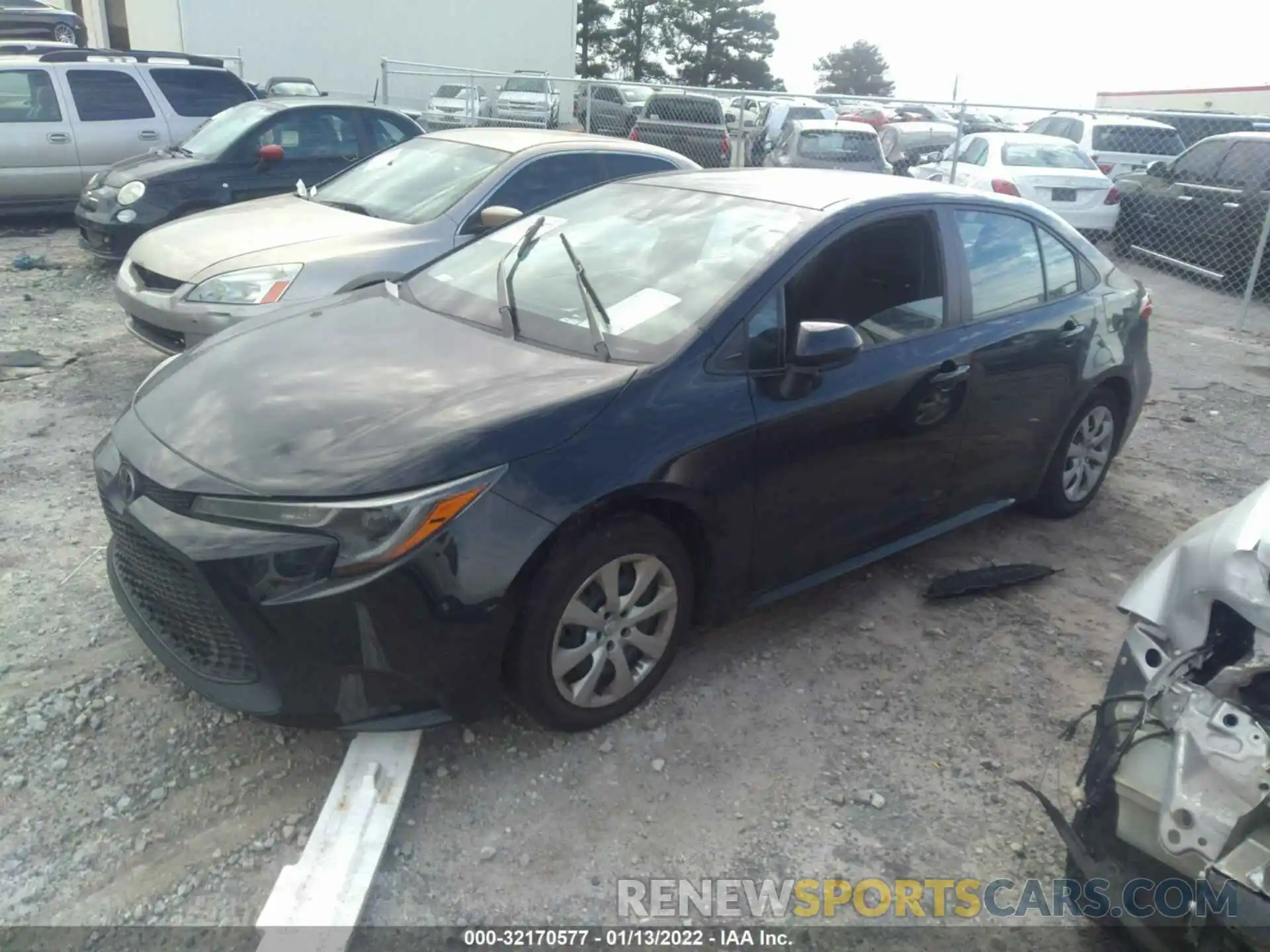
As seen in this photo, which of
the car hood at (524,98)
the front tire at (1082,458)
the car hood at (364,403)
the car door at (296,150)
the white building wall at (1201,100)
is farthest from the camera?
the white building wall at (1201,100)

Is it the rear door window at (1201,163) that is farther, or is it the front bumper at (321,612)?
the rear door window at (1201,163)

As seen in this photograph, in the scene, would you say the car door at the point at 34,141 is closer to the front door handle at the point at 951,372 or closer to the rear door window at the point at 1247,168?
the front door handle at the point at 951,372

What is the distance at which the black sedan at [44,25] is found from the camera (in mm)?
18250

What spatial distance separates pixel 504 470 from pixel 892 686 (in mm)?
1755

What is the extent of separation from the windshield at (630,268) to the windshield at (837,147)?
36.5 feet

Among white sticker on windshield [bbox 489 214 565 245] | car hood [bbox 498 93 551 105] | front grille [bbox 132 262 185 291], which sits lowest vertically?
front grille [bbox 132 262 185 291]

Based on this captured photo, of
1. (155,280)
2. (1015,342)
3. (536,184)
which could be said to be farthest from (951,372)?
(155,280)

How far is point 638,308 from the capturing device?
3.47 m

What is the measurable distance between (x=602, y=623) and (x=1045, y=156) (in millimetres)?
12131

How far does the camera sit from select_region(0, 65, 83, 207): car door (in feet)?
33.9

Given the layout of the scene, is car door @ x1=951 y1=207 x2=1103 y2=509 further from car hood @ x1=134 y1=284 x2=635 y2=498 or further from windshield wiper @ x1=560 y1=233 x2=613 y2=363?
car hood @ x1=134 y1=284 x2=635 y2=498

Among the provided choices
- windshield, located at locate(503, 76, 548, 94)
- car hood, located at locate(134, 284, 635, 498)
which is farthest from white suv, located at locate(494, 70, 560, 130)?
car hood, located at locate(134, 284, 635, 498)

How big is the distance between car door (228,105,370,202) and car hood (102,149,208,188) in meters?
0.34

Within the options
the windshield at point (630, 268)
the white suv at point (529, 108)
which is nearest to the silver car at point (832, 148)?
the white suv at point (529, 108)
